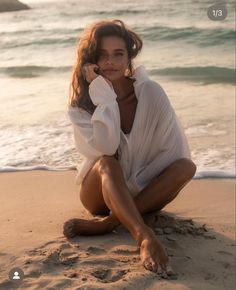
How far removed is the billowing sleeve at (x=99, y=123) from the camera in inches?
118

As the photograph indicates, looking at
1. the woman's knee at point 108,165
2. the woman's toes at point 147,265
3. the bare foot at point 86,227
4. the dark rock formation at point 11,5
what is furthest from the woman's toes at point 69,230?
the dark rock formation at point 11,5

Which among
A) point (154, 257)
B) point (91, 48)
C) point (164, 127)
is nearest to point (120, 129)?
point (164, 127)

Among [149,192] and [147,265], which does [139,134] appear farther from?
[147,265]

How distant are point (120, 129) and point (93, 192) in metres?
0.37

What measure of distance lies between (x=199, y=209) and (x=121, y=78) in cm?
105

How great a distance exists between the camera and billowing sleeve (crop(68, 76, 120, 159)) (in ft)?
9.82

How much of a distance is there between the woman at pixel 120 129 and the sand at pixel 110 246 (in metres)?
0.17

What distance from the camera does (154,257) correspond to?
258 cm

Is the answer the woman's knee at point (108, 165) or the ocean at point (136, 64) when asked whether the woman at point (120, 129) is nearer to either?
the woman's knee at point (108, 165)

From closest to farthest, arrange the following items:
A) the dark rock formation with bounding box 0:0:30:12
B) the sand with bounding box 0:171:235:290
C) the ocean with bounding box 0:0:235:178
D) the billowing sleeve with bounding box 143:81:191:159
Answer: the sand with bounding box 0:171:235:290
the billowing sleeve with bounding box 143:81:191:159
the ocean with bounding box 0:0:235:178
the dark rock formation with bounding box 0:0:30:12

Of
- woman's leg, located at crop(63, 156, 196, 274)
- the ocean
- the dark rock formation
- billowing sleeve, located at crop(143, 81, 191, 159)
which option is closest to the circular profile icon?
woman's leg, located at crop(63, 156, 196, 274)

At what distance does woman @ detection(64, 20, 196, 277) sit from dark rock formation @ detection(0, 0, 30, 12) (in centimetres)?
1701

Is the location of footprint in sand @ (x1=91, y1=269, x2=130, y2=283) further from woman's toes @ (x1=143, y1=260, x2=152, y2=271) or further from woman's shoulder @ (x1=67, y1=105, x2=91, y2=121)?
woman's shoulder @ (x1=67, y1=105, x2=91, y2=121)

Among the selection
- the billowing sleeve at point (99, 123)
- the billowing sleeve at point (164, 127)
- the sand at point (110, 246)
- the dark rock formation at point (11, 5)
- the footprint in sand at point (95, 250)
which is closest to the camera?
the sand at point (110, 246)
